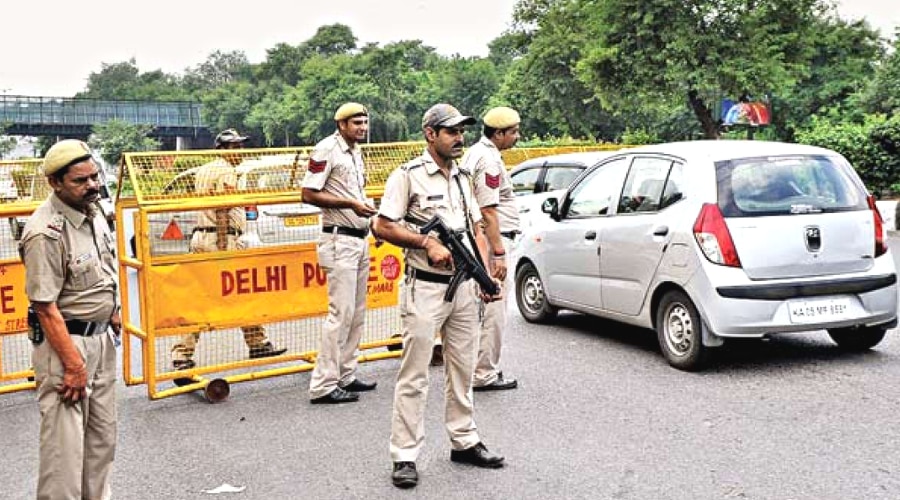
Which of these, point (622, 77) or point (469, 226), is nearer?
point (469, 226)

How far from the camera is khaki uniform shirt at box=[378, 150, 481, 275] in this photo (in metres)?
5.01

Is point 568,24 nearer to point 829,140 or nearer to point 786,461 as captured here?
point 829,140

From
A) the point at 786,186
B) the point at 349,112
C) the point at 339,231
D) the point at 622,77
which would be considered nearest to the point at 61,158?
the point at 339,231

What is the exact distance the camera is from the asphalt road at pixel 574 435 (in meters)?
4.90

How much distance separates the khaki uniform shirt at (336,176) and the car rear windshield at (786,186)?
2.44 metres

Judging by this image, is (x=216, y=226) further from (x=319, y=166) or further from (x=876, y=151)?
(x=876, y=151)

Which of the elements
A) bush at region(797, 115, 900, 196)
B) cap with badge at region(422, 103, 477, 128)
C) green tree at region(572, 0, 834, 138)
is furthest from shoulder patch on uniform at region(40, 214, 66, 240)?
green tree at region(572, 0, 834, 138)

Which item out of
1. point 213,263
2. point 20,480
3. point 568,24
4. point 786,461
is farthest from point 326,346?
point 568,24

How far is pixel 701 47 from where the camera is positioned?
99.0 ft

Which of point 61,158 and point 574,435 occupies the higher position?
point 61,158

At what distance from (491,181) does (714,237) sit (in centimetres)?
161

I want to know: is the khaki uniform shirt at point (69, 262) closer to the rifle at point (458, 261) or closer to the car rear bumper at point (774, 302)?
the rifle at point (458, 261)

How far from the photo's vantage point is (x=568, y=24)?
43.2 meters

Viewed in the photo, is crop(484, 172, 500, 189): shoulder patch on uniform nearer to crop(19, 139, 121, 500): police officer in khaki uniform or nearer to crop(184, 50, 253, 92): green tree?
crop(19, 139, 121, 500): police officer in khaki uniform
